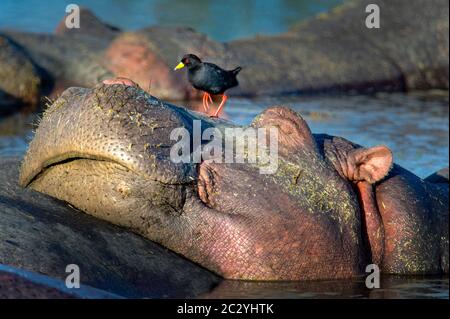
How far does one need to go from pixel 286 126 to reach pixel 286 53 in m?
9.88

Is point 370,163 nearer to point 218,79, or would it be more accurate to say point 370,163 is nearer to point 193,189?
point 193,189

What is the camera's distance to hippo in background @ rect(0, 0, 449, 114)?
14.1m

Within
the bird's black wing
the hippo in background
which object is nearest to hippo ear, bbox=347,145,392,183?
the bird's black wing

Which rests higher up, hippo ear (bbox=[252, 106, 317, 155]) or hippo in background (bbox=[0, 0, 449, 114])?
hippo in background (bbox=[0, 0, 449, 114])

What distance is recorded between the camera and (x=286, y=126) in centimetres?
573

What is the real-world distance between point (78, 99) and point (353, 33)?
11.4 meters

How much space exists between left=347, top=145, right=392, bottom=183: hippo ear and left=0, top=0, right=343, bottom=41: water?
41.1ft

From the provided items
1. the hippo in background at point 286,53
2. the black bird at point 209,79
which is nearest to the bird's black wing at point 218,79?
the black bird at point 209,79

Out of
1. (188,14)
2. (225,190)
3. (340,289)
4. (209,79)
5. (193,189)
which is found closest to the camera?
(193,189)

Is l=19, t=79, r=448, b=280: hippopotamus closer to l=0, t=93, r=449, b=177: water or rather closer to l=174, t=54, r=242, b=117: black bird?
l=174, t=54, r=242, b=117: black bird

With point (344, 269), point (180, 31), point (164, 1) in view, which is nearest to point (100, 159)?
point (344, 269)

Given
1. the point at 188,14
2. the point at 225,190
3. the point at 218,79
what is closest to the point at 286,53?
the point at 188,14

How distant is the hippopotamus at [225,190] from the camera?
16.8 feet

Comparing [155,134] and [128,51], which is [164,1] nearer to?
[128,51]
